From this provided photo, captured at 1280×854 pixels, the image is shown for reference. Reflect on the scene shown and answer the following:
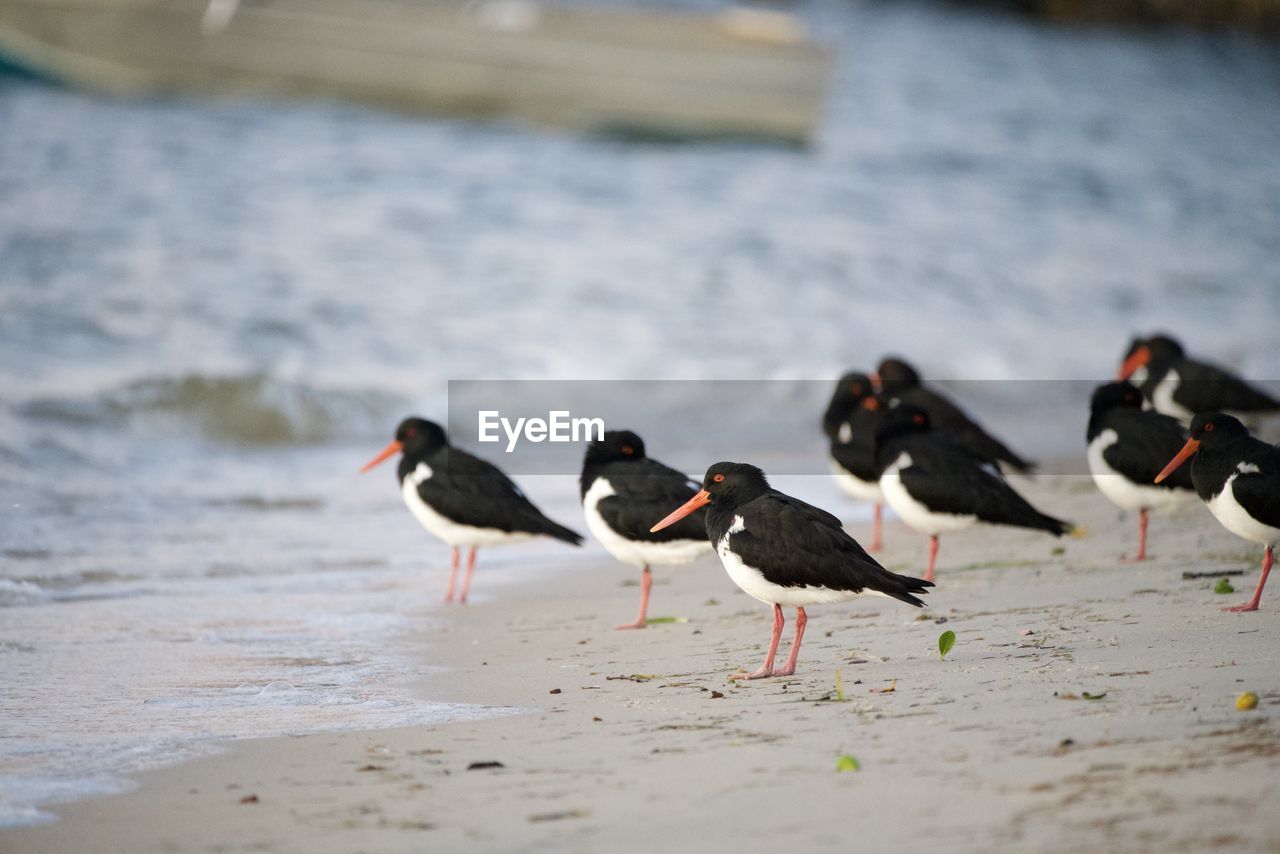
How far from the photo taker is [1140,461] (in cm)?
711

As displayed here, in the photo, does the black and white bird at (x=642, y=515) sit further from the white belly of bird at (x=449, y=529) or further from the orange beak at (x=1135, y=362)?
the orange beak at (x=1135, y=362)

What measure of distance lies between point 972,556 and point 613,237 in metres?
11.2

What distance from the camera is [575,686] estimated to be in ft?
17.0

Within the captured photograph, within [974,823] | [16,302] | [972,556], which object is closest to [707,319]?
[16,302]

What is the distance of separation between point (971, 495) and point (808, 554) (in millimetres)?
2048

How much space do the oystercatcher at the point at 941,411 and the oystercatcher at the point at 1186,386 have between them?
131 cm

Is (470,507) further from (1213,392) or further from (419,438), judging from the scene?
(1213,392)

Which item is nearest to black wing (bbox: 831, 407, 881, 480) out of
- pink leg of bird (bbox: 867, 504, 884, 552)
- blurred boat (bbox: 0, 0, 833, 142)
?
pink leg of bird (bbox: 867, 504, 884, 552)

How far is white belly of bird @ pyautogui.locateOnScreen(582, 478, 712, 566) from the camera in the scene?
6496mm

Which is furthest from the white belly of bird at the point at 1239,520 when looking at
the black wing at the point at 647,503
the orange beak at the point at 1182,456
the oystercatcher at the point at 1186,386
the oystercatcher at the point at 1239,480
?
the oystercatcher at the point at 1186,386

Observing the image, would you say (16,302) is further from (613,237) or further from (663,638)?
(663,638)

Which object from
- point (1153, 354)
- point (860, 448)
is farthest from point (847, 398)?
point (1153, 354)

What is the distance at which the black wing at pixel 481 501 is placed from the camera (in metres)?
7.23

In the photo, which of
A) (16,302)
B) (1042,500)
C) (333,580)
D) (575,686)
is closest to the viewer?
(575,686)
